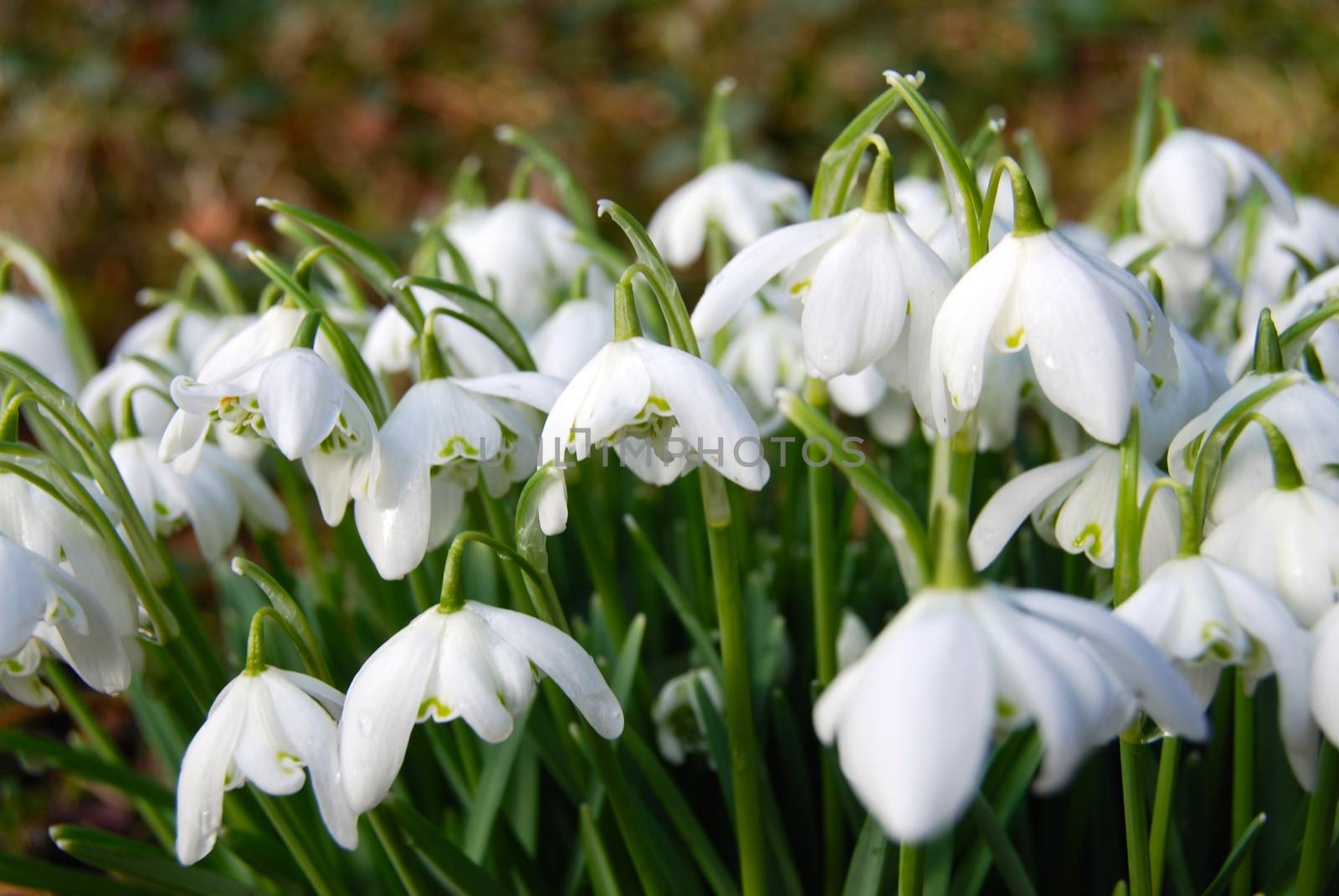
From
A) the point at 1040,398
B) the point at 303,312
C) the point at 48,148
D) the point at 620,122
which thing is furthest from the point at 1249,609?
the point at 48,148

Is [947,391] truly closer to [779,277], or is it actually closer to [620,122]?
[779,277]

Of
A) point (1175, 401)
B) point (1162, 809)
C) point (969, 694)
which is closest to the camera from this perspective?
point (969, 694)

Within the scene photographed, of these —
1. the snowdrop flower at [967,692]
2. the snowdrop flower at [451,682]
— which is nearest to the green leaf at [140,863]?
the snowdrop flower at [451,682]

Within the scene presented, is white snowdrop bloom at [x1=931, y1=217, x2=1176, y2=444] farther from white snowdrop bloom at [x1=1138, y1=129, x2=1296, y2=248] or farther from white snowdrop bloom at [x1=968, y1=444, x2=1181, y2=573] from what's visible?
white snowdrop bloom at [x1=1138, y1=129, x2=1296, y2=248]

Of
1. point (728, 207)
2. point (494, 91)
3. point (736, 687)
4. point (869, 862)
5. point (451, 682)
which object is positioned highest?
point (494, 91)

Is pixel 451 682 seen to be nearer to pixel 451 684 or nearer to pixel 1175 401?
pixel 451 684

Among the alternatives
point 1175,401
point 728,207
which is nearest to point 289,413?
point 1175,401

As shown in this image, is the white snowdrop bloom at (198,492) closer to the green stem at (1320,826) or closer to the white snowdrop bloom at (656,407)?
the white snowdrop bloom at (656,407)
